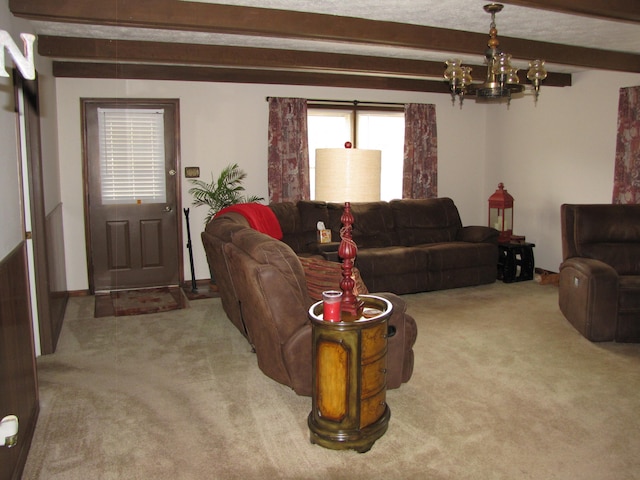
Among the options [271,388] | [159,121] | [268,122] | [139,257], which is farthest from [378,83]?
[271,388]

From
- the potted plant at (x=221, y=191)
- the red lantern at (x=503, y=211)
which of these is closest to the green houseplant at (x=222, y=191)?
the potted plant at (x=221, y=191)

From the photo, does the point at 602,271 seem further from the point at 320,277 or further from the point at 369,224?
the point at 369,224

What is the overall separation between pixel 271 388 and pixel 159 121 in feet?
12.0

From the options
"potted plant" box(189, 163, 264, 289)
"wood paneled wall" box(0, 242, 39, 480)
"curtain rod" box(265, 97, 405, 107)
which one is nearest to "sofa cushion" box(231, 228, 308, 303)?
"wood paneled wall" box(0, 242, 39, 480)

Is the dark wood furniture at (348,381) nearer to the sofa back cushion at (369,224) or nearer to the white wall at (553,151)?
the sofa back cushion at (369,224)

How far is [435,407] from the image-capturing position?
3.08m

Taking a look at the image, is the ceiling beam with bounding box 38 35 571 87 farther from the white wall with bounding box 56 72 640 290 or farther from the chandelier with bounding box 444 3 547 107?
the chandelier with bounding box 444 3 547 107

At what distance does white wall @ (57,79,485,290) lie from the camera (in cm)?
567

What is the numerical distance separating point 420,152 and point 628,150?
2330 mm

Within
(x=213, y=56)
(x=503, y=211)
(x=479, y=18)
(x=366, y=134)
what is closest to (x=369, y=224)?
(x=366, y=134)

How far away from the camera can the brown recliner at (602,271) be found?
409cm


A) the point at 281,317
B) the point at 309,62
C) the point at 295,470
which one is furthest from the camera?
the point at 309,62

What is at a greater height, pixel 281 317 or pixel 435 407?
pixel 281 317

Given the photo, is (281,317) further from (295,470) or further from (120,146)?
(120,146)
